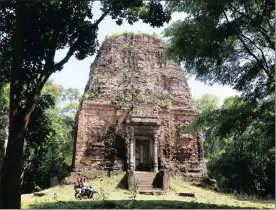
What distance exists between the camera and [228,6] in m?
9.60

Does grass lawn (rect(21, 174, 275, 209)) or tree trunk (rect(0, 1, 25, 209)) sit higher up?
tree trunk (rect(0, 1, 25, 209))

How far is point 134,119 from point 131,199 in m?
6.36

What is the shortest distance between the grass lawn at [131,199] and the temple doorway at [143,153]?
149 cm

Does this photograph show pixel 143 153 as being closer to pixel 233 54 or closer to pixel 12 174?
pixel 233 54

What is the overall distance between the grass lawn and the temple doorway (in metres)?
1.49

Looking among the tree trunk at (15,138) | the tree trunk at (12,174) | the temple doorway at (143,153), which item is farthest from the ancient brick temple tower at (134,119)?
the tree trunk at (12,174)

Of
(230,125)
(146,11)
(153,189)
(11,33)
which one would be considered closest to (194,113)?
(153,189)

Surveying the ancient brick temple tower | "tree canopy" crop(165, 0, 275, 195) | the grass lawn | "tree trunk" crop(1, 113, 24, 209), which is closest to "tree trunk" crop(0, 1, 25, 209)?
"tree trunk" crop(1, 113, 24, 209)

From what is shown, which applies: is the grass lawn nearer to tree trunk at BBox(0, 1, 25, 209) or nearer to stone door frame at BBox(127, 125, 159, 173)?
stone door frame at BBox(127, 125, 159, 173)

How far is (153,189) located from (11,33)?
9.15 meters

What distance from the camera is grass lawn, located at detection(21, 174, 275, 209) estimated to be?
10.4m

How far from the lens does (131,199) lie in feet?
39.7

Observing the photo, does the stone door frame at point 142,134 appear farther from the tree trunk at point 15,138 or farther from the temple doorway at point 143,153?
the tree trunk at point 15,138

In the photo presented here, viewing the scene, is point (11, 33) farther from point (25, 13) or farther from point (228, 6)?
→ point (228, 6)
